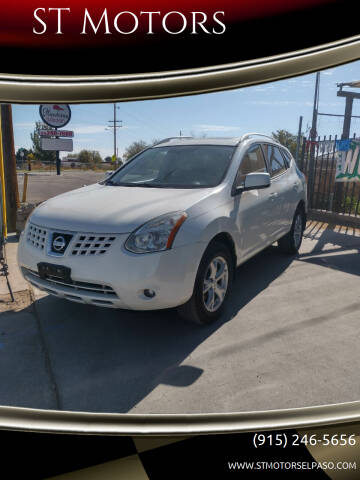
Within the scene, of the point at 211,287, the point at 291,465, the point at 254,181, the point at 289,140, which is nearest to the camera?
the point at 291,465

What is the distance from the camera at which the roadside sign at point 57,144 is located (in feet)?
20.8

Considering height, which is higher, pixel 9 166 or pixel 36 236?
pixel 9 166

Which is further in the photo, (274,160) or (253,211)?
(274,160)

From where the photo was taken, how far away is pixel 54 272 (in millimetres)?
2992

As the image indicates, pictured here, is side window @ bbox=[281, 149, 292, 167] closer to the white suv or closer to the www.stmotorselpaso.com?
the white suv

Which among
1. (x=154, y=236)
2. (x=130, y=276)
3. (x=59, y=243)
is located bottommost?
(x=130, y=276)

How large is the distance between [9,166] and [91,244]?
5.07m

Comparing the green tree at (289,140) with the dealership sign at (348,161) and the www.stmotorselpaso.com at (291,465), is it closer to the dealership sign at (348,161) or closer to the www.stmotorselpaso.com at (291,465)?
the dealership sign at (348,161)

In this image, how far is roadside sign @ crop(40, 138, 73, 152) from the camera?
634cm

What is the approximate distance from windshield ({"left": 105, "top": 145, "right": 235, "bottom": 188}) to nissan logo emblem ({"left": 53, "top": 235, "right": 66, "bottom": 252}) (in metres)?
1.13

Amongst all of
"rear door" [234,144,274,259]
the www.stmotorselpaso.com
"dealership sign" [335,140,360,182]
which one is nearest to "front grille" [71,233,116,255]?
Answer: "rear door" [234,144,274,259]

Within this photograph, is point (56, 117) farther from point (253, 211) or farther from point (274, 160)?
point (253, 211)

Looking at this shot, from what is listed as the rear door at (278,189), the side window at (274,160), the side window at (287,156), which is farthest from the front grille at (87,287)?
the side window at (287,156)

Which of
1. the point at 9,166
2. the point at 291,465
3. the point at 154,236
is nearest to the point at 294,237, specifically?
the point at 154,236
